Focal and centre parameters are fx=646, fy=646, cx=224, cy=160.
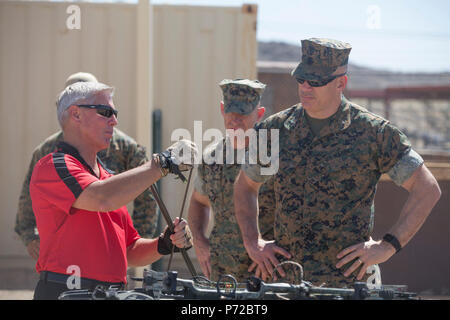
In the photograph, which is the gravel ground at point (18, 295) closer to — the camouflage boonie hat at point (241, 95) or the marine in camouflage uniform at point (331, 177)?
the camouflage boonie hat at point (241, 95)

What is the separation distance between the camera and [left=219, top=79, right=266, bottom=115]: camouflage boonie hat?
→ 3766 mm

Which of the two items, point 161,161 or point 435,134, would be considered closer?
point 161,161

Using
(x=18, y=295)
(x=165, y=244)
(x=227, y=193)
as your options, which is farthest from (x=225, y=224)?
(x=18, y=295)

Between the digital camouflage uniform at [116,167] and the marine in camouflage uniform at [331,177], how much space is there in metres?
1.52

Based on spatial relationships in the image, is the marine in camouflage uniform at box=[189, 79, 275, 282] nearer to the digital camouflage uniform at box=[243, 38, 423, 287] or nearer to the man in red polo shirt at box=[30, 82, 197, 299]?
the digital camouflage uniform at box=[243, 38, 423, 287]

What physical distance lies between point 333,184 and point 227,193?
92cm

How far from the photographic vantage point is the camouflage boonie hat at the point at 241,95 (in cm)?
377

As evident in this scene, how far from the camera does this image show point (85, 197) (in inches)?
101

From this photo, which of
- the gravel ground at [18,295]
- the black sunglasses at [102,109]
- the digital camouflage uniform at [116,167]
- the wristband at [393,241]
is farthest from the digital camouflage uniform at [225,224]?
the gravel ground at [18,295]

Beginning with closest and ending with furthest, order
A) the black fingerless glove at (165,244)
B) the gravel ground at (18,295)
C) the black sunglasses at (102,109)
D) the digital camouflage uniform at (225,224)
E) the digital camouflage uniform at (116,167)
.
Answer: the black sunglasses at (102,109) → the black fingerless glove at (165,244) → the digital camouflage uniform at (225,224) → the digital camouflage uniform at (116,167) → the gravel ground at (18,295)

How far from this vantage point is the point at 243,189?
10.4 feet

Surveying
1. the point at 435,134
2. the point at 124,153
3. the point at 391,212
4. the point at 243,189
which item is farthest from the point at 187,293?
the point at 435,134
